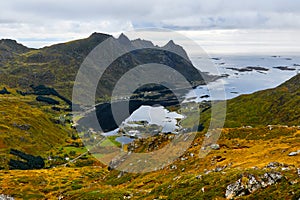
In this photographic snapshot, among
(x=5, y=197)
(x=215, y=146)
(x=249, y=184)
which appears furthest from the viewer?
(x=5, y=197)

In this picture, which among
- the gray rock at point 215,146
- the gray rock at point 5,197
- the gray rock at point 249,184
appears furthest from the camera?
the gray rock at point 5,197

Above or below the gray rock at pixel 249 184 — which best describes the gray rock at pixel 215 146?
below

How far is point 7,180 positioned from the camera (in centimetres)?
14300

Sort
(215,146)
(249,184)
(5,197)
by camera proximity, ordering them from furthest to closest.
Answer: (5,197)
(215,146)
(249,184)

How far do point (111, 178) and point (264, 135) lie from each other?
56.1m

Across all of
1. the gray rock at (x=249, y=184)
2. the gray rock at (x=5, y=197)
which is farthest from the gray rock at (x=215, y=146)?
the gray rock at (x=5, y=197)

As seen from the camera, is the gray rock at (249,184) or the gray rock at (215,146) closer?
the gray rock at (249,184)

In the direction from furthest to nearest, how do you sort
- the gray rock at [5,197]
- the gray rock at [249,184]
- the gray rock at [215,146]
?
the gray rock at [5,197] → the gray rock at [215,146] → the gray rock at [249,184]

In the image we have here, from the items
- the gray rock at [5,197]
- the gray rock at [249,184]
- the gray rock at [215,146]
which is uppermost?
the gray rock at [249,184]

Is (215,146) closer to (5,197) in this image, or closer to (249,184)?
(249,184)

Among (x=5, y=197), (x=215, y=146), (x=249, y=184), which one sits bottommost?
(x=5, y=197)

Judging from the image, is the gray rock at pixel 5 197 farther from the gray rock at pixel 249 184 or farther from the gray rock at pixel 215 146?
the gray rock at pixel 249 184

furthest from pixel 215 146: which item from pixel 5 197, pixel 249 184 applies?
pixel 5 197

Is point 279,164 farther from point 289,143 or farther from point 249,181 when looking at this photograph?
point 289,143
